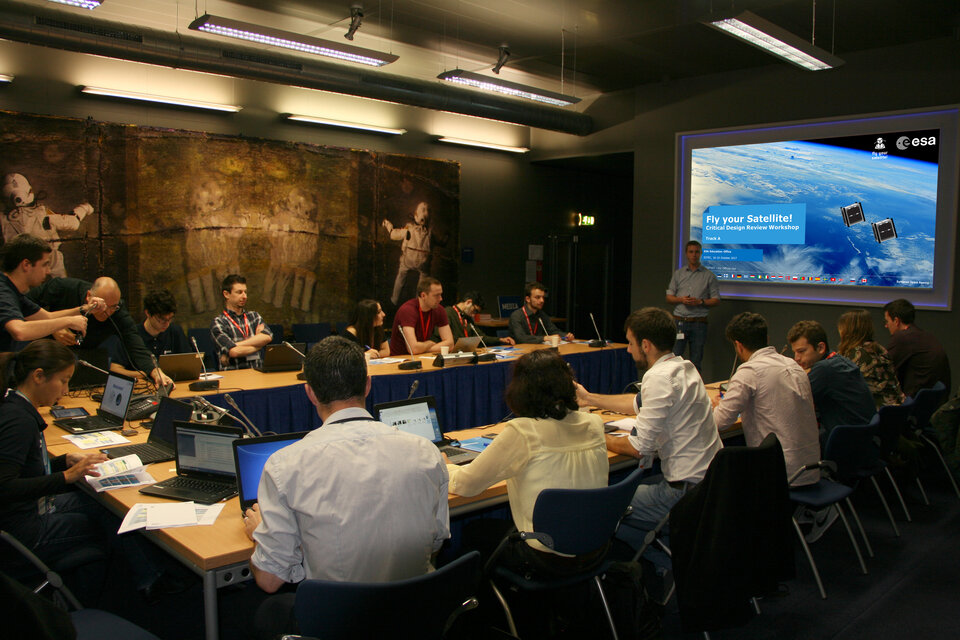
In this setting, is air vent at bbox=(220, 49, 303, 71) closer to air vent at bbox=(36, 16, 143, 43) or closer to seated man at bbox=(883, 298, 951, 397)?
air vent at bbox=(36, 16, 143, 43)

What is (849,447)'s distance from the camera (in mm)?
3566

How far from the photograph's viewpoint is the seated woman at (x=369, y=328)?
6.06 m

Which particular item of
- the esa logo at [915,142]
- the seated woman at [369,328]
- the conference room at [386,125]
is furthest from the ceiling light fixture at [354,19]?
the esa logo at [915,142]

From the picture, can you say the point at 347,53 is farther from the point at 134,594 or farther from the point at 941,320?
the point at 941,320

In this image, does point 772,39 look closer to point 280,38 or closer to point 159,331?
point 280,38

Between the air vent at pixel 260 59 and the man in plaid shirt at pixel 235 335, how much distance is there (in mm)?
1879

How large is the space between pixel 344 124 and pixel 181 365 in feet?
13.8

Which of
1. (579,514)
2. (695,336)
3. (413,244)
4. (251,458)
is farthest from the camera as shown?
(413,244)

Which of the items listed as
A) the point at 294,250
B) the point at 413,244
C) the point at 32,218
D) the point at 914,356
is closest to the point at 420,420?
the point at 914,356

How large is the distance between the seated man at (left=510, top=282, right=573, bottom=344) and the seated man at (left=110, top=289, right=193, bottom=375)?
3.18 meters

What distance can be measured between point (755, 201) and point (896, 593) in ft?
17.6

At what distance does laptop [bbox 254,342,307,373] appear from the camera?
515cm

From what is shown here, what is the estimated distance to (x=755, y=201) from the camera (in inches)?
311

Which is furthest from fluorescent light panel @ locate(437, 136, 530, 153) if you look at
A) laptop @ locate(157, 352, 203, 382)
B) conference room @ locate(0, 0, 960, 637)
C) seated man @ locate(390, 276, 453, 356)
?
laptop @ locate(157, 352, 203, 382)
